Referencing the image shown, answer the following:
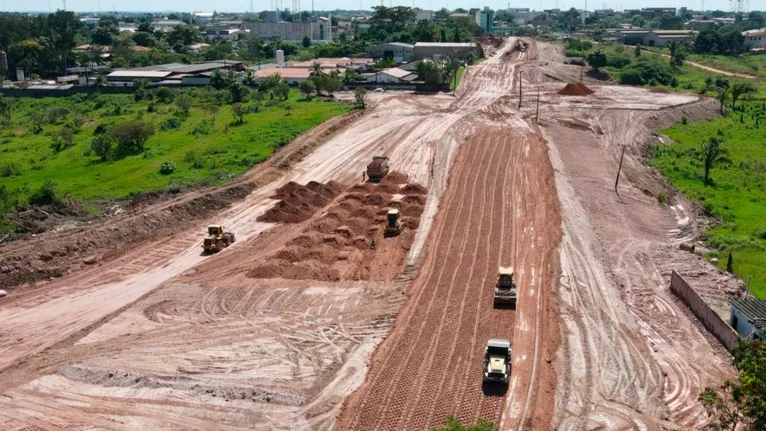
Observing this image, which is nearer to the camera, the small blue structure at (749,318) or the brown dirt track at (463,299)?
the brown dirt track at (463,299)

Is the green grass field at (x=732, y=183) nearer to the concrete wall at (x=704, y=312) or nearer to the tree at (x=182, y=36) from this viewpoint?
the concrete wall at (x=704, y=312)

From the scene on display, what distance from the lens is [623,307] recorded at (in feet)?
102

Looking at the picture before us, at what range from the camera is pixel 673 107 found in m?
81.6

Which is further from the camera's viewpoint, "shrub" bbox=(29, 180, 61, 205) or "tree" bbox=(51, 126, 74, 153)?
"tree" bbox=(51, 126, 74, 153)

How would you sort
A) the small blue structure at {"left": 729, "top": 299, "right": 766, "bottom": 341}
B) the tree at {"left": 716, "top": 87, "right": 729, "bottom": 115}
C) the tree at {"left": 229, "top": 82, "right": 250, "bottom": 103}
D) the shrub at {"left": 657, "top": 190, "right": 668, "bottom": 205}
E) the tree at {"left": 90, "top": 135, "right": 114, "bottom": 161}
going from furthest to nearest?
the tree at {"left": 229, "top": 82, "right": 250, "bottom": 103} < the tree at {"left": 716, "top": 87, "right": 729, "bottom": 115} < the tree at {"left": 90, "top": 135, "right": 114, "bottom": 161} < the shrub at {"left": 657, "top": 190, "right": 668, "bottom": 205} < the small blue structure at {"left": 729, "top": 299, "right": 766, "bottom": 341}

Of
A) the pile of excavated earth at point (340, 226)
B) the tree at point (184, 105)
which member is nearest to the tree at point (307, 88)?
the tree at point (184, 105)

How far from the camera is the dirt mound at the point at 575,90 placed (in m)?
89.9

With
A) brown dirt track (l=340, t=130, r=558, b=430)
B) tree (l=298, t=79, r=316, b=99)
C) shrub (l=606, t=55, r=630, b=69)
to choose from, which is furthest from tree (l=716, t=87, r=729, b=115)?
tree (l=298, t=79, r=316, b=99)

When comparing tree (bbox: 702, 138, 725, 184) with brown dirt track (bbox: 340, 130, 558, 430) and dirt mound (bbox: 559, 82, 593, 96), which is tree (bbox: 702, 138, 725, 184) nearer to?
brown dirt track (bbox: 340, 130, 558, 430)

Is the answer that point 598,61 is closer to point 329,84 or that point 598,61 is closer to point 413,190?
point 329,84

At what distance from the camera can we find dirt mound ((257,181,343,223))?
43.5m

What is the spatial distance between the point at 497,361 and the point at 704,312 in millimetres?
11742

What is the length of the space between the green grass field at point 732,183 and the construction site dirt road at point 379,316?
2629 millimetres

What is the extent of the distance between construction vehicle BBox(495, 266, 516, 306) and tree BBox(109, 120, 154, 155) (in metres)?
39.8
